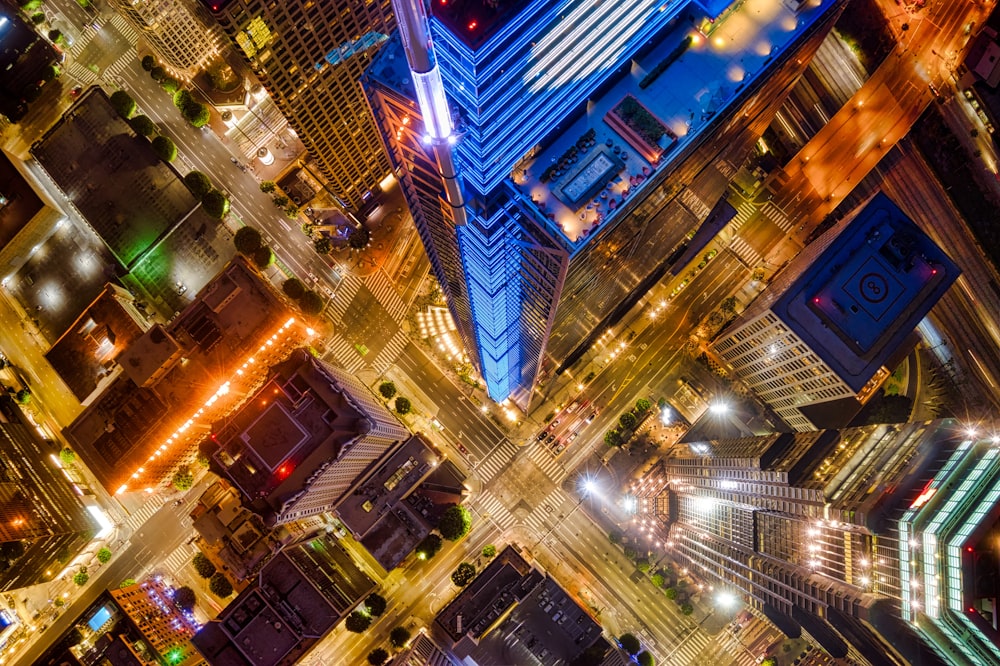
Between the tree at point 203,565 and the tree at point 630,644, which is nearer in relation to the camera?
the tree at point 630,644

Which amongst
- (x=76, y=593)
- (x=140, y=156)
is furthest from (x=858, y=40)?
(x=76, y=593)

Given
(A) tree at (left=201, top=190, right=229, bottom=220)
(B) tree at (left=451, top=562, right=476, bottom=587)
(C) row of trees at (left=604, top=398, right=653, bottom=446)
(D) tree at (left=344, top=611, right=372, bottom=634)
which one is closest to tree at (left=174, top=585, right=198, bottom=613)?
(D) tree at (left=344, top=611, right=372, bottom=634)

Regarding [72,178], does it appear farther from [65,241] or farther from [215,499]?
[215,499]

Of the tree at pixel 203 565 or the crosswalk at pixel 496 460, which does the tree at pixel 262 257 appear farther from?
the crosswalk at pixel 496 460

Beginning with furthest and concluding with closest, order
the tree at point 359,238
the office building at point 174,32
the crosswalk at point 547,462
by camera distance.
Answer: the crosswalk at point 547,462, the tree at point 359,238, the office building at point 174,32

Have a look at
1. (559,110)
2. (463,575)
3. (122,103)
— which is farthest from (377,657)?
(122,103)

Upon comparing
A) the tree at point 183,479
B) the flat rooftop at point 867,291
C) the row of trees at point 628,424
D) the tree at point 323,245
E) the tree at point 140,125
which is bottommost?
the flat rooftop at point 867,291

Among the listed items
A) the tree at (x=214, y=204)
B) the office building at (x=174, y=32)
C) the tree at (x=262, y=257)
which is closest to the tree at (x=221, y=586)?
the tree at (x=262, y=257)
